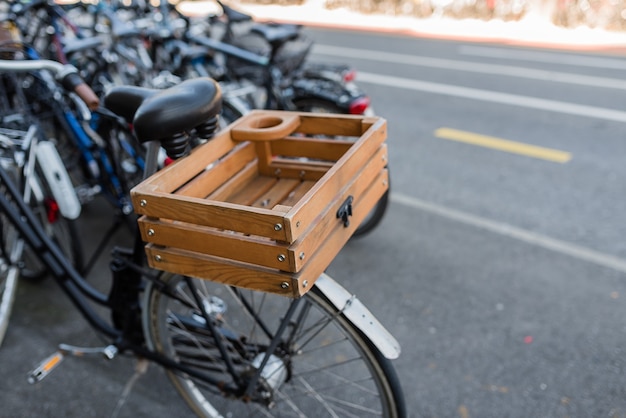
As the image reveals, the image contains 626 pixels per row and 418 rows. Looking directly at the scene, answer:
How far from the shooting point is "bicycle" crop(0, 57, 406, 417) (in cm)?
192

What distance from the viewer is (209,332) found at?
2.39 meters

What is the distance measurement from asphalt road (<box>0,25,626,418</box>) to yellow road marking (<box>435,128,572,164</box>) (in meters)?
0.02

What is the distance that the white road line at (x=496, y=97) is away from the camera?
20.9 feet

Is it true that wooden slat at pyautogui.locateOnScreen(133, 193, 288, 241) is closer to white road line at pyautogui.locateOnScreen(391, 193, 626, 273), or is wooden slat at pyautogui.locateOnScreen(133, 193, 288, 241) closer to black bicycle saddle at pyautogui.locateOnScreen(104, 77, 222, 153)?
black bicycle saddle at pyautogui.locateOnScreen(104, 77, 222, 153)

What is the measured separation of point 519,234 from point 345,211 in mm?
2480

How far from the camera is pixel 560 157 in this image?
203 inches

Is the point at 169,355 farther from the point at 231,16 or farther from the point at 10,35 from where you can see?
the point at 231,16

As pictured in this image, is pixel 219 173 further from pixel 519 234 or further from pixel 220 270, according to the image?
pixel 519 234

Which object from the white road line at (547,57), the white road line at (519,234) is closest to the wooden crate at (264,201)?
the white road line at (519,234)

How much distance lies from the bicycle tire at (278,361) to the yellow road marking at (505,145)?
316cm

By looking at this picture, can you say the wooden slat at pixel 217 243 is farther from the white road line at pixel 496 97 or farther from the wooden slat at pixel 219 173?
the white road line at pixel 496 97

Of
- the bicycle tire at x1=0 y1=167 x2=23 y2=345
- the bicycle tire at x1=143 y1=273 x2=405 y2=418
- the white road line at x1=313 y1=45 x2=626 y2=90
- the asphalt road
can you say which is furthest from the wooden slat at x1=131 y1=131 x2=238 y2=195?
the white road line at x1=313 y1=45 x2=626 y2=90

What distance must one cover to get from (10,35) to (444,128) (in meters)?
4.15

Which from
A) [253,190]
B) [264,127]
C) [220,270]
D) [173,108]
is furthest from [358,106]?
[220,270]
